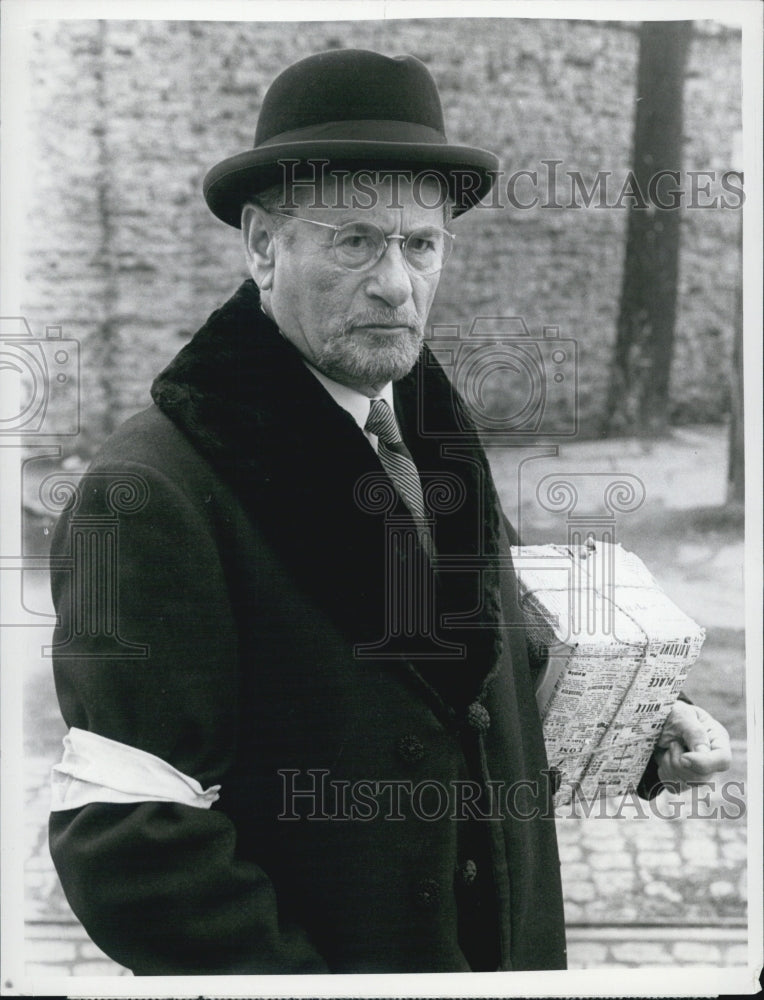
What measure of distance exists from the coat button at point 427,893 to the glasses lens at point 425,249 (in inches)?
57.8

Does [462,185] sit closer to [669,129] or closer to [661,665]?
[669,129]

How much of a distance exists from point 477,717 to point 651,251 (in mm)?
1539

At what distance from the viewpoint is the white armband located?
2437 millimetres

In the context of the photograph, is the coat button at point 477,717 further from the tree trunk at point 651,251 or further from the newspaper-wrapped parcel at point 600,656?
the tree trunk at point 651,251

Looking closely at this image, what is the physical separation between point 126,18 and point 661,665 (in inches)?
88.6

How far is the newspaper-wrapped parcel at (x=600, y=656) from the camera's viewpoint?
2.78 meters

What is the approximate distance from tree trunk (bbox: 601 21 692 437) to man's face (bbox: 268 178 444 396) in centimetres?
86

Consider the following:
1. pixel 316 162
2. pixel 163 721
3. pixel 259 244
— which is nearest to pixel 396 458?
pixel 259 244

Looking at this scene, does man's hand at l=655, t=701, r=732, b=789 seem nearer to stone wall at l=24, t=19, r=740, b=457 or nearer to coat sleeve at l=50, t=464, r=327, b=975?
stone wall at l=24, t=19, r=740, b=457

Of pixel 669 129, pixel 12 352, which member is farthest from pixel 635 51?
pixel 12 352

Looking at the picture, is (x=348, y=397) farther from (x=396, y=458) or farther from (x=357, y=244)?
(x=357, y=244)

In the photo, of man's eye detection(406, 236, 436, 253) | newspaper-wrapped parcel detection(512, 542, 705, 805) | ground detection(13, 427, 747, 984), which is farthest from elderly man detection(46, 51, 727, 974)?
ground detection(13, 427, 747, 984)

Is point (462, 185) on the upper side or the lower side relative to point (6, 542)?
upper

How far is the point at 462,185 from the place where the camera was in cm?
290
